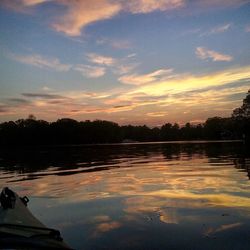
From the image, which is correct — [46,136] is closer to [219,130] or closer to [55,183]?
[219,130]

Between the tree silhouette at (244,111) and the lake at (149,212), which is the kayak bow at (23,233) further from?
the tree silhouette at (244,111)

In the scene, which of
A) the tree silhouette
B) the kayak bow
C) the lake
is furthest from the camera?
the tree silhouette

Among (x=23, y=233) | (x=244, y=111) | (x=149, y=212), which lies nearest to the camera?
(x=23, y=233)

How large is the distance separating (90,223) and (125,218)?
116cm

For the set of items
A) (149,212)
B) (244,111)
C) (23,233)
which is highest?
(244,111)

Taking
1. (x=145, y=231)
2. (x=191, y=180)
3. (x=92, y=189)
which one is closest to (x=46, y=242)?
(x=145, y=231)

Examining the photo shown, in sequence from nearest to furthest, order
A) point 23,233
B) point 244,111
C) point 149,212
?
point 23,233 < point 149,212 < point 244,111

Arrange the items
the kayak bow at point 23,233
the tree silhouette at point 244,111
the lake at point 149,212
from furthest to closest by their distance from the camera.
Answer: the tree silhouette at point 244,111 < the lake at point 149,212 < the kayak bow at point 23,233

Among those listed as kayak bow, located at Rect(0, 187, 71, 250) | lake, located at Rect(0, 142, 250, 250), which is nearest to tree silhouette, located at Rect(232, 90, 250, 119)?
lake, located at Rect(0, 142, 250, 250)

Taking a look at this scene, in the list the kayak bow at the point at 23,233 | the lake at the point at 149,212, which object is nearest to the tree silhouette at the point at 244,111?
the lake at the point at 149,212

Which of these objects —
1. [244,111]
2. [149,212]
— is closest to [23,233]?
[149,212]

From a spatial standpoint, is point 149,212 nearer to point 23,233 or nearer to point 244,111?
point 23,233

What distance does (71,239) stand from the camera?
9375 millimetres

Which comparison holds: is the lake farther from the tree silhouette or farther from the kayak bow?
the tree silhouette
